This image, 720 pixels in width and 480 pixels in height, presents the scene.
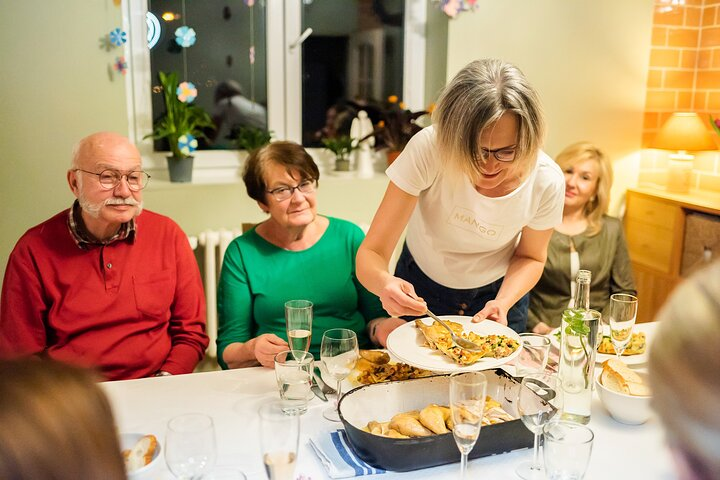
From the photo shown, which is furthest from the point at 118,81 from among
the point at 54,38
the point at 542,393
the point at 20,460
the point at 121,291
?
the point at 20,460

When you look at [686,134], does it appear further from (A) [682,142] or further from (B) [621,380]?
(B) [621,380]

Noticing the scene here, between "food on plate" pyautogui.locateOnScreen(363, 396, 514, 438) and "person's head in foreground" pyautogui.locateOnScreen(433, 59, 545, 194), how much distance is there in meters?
0.59

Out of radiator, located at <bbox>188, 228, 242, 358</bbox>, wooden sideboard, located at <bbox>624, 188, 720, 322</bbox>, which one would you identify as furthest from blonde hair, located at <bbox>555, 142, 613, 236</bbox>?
radiator, located at <bbox>188, 228, 242, 358</bbox>

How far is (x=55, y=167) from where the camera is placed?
8.83 feet

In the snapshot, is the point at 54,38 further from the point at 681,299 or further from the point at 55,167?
the point at 681,299

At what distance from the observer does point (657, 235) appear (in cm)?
337

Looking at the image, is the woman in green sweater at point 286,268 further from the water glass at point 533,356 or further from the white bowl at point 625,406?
the white bowl at point 625,406

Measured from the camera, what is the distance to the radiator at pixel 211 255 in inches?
111

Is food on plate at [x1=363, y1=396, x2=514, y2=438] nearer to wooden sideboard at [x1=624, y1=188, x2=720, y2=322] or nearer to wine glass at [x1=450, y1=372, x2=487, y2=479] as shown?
wine glass at [x1=450, y1=372, x2=487, y2=479]

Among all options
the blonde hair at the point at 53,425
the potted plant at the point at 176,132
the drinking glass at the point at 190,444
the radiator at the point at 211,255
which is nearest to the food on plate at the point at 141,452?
the drinking glass at the point at 190,444

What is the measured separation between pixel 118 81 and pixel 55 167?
43 centimetres

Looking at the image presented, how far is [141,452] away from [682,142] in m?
2.99

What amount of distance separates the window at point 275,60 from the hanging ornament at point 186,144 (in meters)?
0.20

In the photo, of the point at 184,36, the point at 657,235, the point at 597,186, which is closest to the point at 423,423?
the point at 597,186
